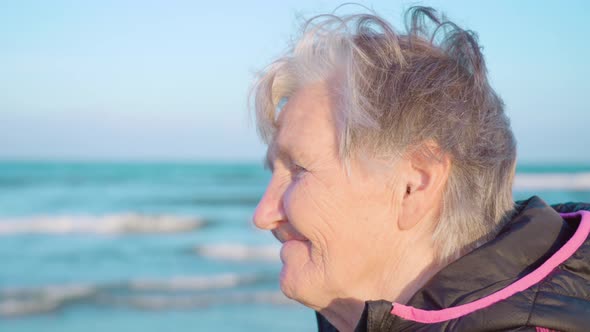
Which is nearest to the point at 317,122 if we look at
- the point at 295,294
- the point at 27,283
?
the point at 295,294

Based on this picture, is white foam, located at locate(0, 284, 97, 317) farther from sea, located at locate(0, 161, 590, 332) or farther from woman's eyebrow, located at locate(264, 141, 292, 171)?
woman's eyebrow, located at locate(264, 141, 292, 171)

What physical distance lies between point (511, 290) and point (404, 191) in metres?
0.33

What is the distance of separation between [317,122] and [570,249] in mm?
643

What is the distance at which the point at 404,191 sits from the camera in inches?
61.5

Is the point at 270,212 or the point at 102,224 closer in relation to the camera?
the point at 270,212

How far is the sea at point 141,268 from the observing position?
6.32 m

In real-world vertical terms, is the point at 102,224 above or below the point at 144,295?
below

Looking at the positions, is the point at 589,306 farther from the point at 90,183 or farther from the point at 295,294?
the point at 90,183

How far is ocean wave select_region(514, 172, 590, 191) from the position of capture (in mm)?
19922

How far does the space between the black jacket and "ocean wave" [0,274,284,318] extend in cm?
541

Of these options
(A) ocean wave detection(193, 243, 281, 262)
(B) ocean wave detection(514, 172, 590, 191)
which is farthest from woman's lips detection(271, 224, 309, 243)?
(B) ocean wave detection(514, 172, 590, 191)

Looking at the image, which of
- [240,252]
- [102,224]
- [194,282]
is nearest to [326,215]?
Result: [194,282]

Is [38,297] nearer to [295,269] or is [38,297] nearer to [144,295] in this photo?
[144,295]

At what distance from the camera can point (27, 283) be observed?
7594 mm
